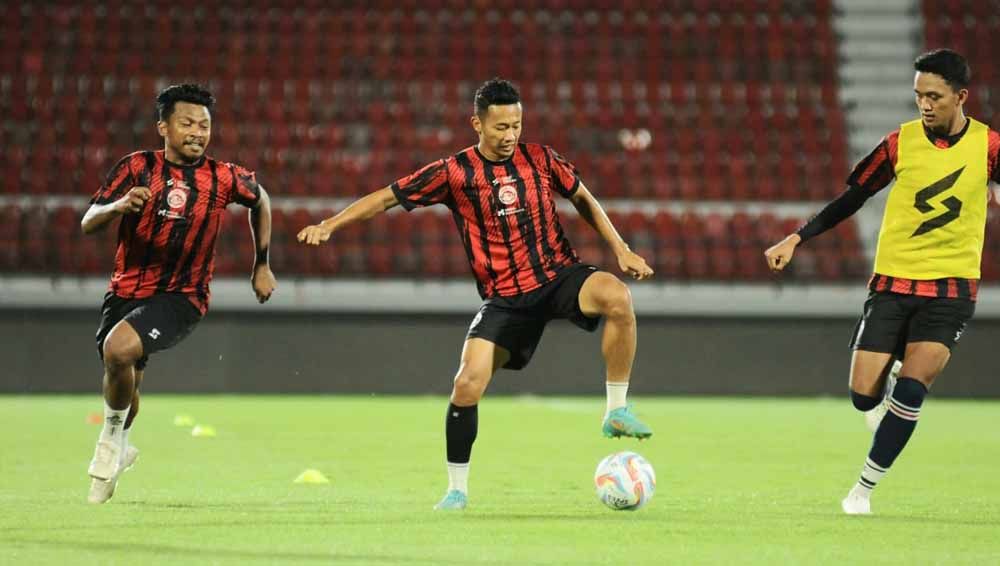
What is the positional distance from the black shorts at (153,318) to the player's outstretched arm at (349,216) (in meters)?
0.91

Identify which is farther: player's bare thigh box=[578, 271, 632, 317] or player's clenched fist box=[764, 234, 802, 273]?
player's clenched fist box=[764, 234, 802, 273]

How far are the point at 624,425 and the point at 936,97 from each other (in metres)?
1.99

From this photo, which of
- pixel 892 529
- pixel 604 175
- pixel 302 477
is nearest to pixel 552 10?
pixel 604 175

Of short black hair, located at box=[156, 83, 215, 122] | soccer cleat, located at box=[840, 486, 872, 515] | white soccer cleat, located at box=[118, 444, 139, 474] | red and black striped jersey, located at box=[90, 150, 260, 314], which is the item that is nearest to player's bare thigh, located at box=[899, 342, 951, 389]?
soccer cleat, located at box=[840, 486, 872, 515]

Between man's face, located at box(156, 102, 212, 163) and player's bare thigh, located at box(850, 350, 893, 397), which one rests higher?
man's face, located at box(156, 102, 212, 163)

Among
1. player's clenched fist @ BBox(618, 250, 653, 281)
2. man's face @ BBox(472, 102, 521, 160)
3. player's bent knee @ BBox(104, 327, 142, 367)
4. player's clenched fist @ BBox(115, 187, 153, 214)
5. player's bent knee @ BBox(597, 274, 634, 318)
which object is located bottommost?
player's bent knee @ BBox(104, 327, 142, 367)

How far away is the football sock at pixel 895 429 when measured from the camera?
6.59m

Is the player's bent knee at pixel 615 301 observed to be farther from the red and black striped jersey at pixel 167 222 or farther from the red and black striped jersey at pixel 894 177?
the red and black striped jersey at pixel 167 222

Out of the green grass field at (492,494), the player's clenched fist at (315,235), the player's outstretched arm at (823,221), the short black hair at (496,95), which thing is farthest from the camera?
the player's outstretched arm at (823,221)

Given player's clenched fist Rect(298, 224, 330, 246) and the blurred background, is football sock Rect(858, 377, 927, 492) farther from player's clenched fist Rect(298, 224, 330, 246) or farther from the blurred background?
the blurred background

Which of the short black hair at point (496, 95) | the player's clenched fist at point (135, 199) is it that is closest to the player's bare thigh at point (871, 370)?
the short black hair at point (496, 95)

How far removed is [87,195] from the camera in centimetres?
1828

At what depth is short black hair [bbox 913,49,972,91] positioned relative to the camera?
260 inches

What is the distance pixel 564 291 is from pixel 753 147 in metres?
13.5
